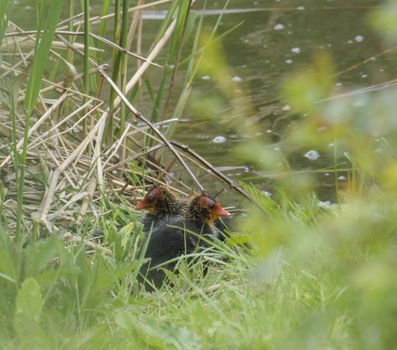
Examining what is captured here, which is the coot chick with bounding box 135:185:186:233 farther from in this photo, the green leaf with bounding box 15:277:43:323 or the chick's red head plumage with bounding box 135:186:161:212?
the green leaf with bounding box 15:277:43:323

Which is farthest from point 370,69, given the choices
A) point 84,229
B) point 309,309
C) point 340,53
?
point 309,309

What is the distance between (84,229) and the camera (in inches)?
179

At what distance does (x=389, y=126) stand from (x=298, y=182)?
13.8 inches

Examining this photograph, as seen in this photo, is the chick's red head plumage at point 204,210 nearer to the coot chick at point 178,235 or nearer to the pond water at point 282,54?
the coot chick at point 178,235

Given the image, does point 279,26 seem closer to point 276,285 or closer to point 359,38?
point 359,38

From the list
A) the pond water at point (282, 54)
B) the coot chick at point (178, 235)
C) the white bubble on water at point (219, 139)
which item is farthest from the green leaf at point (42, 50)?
the white bubble on water at point (219, 139)

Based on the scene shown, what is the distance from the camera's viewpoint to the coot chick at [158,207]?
4.54 metres

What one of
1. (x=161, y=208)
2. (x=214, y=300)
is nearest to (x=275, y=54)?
(x=161, y=208)

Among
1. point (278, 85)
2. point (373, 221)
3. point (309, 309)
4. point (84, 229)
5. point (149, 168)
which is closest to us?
point (373, 221)

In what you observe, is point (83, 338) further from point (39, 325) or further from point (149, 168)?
point (149, 168)

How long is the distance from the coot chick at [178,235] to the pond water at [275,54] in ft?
4.81

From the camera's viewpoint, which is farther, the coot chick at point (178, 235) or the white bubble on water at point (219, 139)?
the white bubble on water at point (219, 139)

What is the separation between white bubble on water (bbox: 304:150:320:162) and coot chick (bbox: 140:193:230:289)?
215cm

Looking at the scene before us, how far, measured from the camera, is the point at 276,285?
326 centimetres
